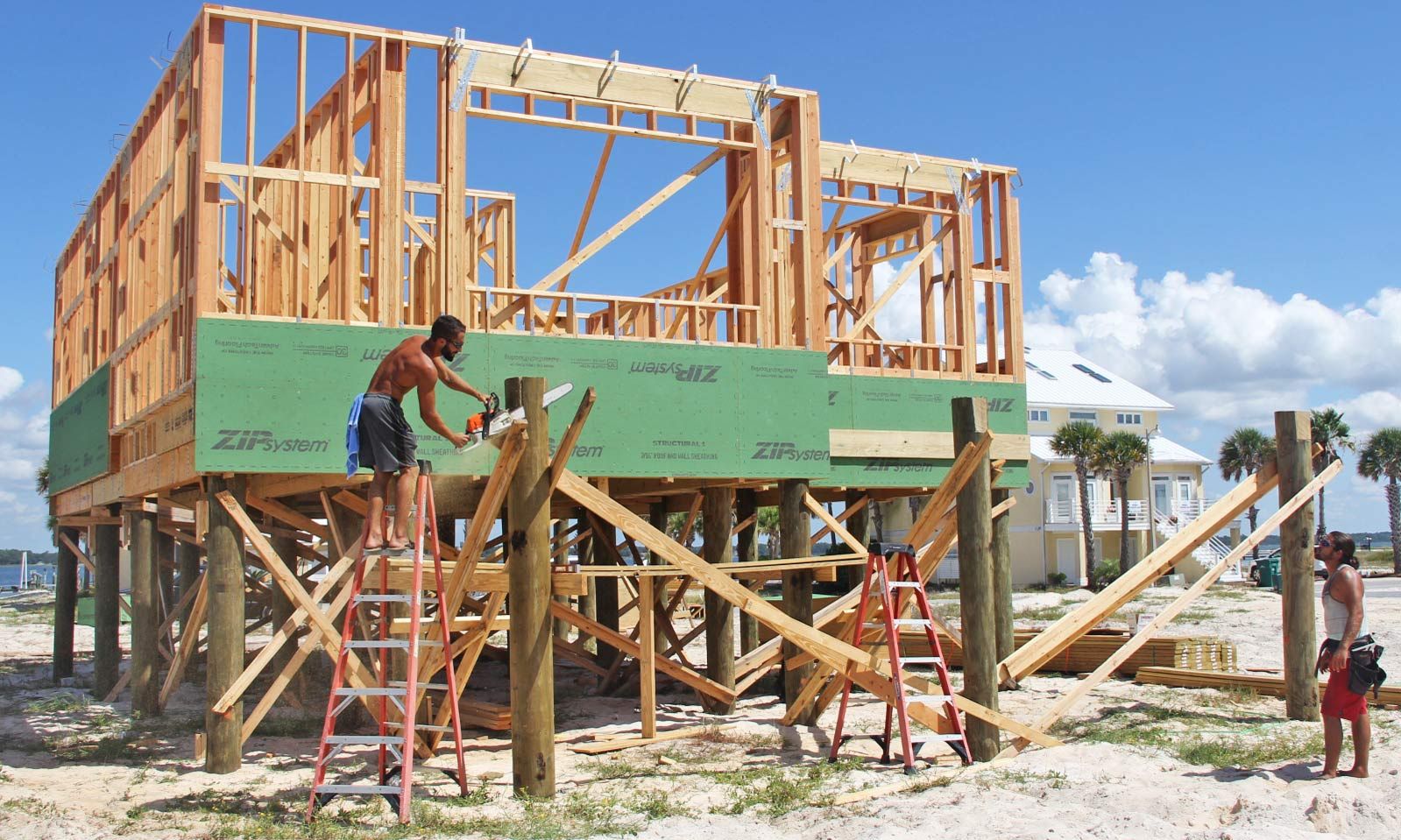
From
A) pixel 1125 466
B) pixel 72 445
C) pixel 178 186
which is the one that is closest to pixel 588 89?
pixel 178 186

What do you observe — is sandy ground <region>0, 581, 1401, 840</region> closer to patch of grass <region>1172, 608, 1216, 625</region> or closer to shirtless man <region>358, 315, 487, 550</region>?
shirtless man <region>358, 315, 487, 550</region>

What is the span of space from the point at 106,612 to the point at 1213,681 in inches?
592

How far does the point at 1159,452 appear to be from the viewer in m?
49.0

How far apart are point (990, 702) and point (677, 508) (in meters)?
9.18

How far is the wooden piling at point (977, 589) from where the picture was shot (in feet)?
35.3

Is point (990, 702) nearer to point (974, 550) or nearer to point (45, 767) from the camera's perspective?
point (974, 550)

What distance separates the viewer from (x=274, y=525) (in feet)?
56.2

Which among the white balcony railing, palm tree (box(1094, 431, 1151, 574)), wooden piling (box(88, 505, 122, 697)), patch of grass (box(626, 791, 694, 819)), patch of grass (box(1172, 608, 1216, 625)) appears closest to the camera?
patch of grass (box(626, 791, 694, 819))

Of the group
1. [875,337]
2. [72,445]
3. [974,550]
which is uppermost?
[875,337]

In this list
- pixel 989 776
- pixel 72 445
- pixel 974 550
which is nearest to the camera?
pixel 989 776

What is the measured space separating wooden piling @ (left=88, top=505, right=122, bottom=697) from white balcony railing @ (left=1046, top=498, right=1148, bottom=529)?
111 ft

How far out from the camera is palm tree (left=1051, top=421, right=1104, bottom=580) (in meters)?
42.6

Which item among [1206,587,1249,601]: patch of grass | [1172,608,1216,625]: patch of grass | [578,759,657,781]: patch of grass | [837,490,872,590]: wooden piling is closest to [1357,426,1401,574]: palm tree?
[1206,587,1249,601]: patch of grass

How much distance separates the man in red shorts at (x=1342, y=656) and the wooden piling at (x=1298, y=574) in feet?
8.65
